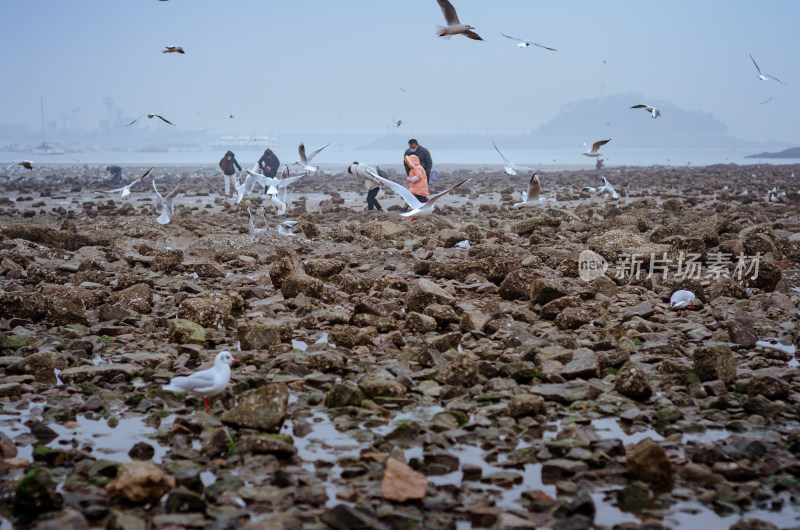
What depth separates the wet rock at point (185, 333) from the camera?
23.7 feet

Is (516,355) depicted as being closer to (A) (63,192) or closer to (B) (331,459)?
(B) (331,459)

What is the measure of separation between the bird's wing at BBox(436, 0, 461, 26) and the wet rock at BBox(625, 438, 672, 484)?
21.6 feet

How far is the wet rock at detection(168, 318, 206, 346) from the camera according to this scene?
285 inches

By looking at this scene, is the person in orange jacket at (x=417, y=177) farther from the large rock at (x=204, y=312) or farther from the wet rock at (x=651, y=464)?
the wet rock at (x=651, y=464)

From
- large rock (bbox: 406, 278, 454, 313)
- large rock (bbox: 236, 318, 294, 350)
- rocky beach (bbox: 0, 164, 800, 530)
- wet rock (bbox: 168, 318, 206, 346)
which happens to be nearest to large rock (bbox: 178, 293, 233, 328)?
rocky beach (bbox: 0, 164, 800, 530)

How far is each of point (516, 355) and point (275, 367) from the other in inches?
87.4

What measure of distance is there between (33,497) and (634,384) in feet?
14.1

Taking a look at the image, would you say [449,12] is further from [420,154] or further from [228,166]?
[228,166]

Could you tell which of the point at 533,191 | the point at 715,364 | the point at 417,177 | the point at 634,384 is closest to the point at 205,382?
the point at 634,384

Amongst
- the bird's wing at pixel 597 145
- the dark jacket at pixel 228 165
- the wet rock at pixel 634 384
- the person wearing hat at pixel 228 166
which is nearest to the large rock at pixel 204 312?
the wet rock at pixel 634 384

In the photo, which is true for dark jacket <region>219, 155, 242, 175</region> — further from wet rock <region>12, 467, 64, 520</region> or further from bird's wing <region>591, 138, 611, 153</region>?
wet rock <region>12, 467, 64, 520</region>

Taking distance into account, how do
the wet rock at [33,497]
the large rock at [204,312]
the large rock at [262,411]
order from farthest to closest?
the large rock at [204,312], the large rock at [262,411], the wet rock at [33,497]

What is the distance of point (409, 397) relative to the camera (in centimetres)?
584

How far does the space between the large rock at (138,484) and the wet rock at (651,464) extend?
9.20 ft
